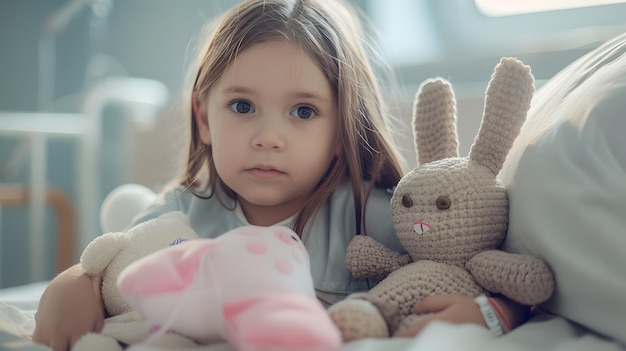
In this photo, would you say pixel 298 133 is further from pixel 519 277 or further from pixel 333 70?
pixel 519 277

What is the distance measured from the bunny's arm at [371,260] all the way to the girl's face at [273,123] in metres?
0.16

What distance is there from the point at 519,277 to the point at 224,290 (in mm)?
278

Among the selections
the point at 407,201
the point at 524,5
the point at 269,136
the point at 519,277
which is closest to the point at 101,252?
the point at 269,136

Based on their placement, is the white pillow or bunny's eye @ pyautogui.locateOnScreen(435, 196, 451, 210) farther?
bunny's eye @ pyautogui.locateOnScreen(435, 196, 451, 210)

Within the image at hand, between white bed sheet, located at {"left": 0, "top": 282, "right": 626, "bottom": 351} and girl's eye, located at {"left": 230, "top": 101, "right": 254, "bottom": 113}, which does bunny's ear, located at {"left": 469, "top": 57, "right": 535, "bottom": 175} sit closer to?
white bed sheet, located at {"left": 0, "top": 282, "right": 626, "bottom": 351}

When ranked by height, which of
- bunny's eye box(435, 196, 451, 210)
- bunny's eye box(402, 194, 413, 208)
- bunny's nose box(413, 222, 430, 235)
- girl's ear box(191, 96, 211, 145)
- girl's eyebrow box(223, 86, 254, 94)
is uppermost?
girl's eyebrow box(223, 86, 254, 94)

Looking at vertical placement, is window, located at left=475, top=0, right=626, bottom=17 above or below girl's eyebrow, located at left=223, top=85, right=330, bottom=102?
above

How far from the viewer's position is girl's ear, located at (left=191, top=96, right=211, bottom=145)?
3.27 feet

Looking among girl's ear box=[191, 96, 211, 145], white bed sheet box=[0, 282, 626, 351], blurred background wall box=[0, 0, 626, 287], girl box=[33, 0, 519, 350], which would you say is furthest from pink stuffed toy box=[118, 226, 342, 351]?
blurred background wall box=[0, 0, 626, 287]

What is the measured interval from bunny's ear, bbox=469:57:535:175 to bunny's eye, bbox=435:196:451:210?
2.8 inches

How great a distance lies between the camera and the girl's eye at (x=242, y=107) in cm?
87

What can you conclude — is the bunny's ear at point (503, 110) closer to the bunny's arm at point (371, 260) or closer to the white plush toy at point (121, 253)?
the bunny's arm at point (371, 260)

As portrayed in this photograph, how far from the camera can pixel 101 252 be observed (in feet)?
2.49

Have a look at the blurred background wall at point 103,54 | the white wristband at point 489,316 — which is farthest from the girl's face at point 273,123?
the blurred background wall at point 103,54
